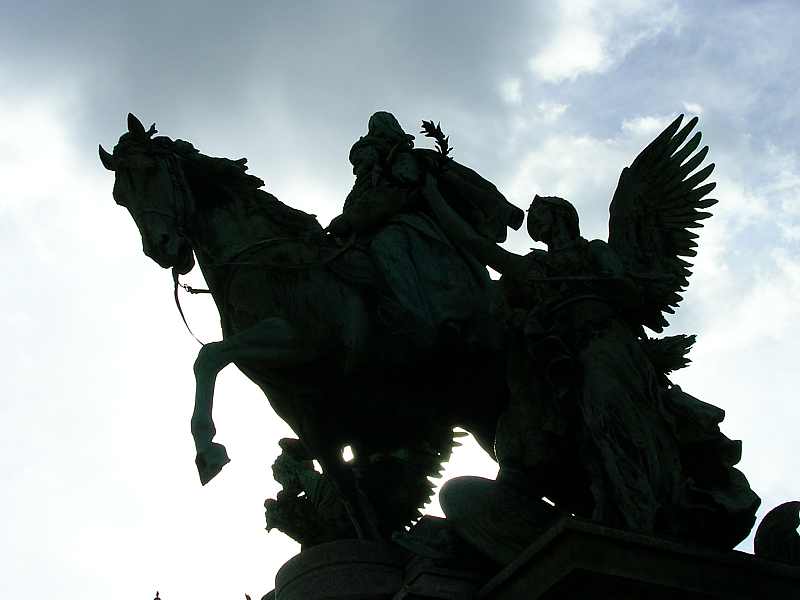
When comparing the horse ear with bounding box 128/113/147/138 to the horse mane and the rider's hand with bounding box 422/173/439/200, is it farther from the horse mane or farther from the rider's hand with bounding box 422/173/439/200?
the rider's hand with bounding box 422/173/439/200

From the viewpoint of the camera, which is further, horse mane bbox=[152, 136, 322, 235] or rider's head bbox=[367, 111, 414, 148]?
rider's head bbox=[367, 111, 414, 148]

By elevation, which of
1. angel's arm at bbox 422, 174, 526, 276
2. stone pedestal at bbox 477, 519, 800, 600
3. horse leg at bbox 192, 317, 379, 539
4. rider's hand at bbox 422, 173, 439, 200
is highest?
rider's hand at bbox 422, 173, 439, 200

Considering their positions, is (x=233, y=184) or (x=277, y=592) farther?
(x=233, y=184)

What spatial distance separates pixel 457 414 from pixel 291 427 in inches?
38.0

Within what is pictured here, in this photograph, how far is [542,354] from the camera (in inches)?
275

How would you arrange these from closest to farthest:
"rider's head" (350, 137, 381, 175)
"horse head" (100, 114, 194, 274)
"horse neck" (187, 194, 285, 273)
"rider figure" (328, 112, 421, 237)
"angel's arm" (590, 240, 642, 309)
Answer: "angel's arm" (590, 240, 642, 309)
"horse head" (100, 114, 194, 274)
"horse neck" (187, 194, 285, 273)
"rider figure" (328, 112, 421, 237)
"rider's head" (350, 137, 381, 175)

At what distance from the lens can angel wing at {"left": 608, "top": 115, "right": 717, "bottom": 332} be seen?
25.1 ft

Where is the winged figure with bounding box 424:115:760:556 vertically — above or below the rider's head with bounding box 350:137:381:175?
below

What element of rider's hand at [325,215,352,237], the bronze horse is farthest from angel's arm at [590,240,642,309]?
rider's hand at [325,215,352,237]

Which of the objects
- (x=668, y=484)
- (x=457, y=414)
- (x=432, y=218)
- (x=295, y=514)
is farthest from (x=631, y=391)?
(x=295, y=514)

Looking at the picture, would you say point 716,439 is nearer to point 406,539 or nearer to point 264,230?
point 406,539

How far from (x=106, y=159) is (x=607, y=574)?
4031mm

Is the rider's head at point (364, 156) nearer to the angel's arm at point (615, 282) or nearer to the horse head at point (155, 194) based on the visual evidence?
the horse head at point (155, 194)

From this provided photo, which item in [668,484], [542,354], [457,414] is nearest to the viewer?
[668,484]
